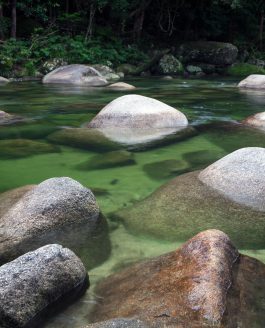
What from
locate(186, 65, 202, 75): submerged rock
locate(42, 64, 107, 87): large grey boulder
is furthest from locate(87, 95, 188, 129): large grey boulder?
locate(186, 65, 202, 75): submerged rock

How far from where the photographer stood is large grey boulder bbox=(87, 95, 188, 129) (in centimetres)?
740

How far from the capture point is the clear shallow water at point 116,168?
3363 mm

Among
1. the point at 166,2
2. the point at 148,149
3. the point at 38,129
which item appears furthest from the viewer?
the point at 166,2

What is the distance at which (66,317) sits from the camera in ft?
8.32

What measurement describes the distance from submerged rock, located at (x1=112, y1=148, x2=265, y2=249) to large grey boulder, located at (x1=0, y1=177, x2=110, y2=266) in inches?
13.8

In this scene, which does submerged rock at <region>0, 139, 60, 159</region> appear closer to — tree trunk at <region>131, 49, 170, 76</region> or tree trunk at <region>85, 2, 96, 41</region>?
tree trunk at <region>131, 49, 170, 76</region>

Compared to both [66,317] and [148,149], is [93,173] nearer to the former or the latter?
[148,149]

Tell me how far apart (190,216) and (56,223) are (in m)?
1.13

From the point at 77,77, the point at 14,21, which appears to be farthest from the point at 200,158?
the point at 14,21

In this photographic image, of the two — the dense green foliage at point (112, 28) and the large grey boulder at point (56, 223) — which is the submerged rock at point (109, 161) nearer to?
the large grey boulder at point (56, 223)

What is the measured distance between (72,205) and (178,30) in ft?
72.4

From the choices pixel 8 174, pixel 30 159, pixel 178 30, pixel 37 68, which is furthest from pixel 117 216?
pixel 178 30

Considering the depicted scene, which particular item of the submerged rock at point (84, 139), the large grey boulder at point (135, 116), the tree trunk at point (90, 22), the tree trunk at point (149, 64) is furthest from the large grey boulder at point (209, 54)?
the submerged rock at point (84, 139)

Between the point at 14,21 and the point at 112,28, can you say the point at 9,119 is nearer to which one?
the point at 14,21
